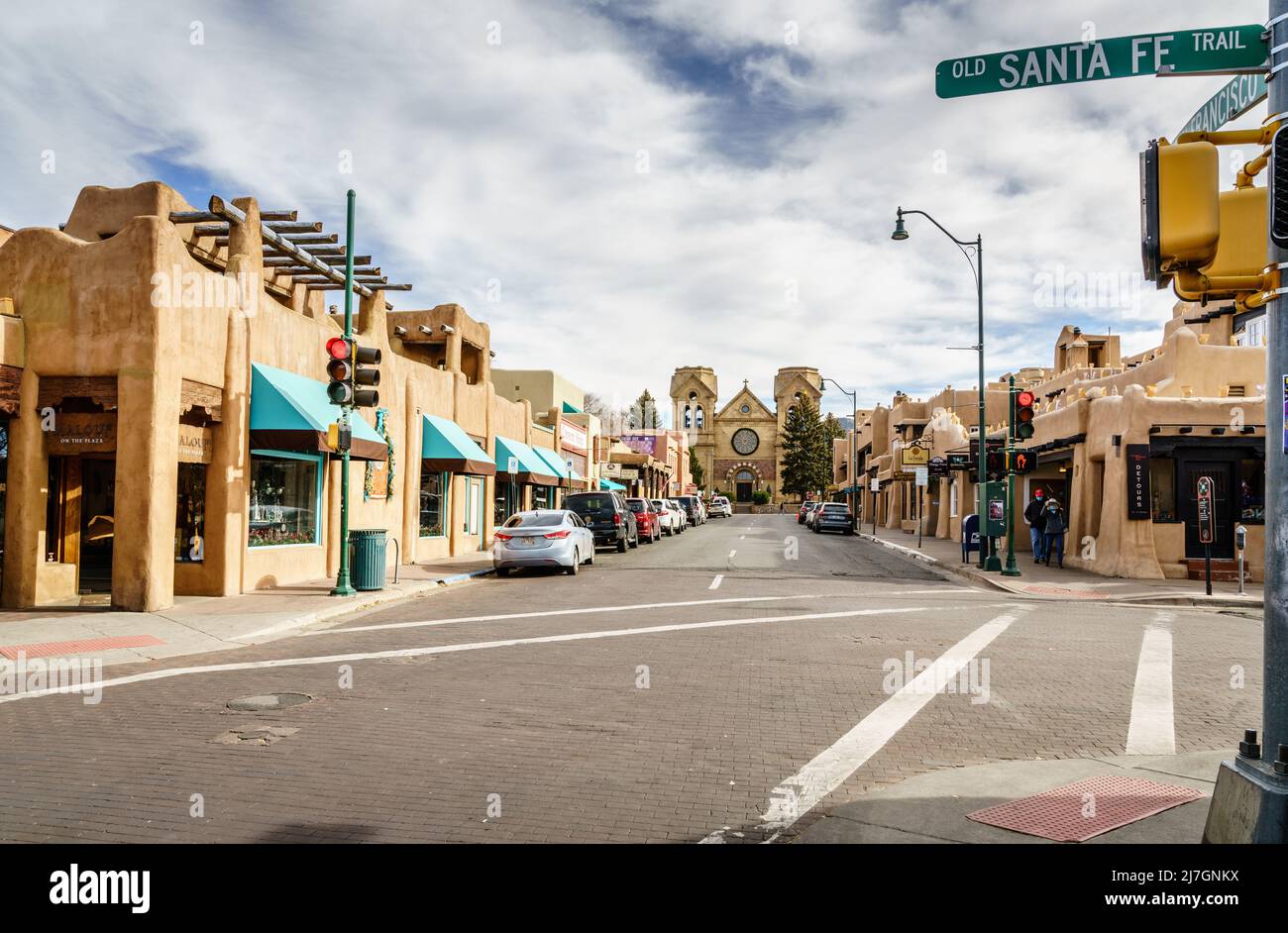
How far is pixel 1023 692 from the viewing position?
859cm

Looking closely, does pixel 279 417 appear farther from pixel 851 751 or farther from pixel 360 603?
pixel 851 751

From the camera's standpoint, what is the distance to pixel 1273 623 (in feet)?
12.9

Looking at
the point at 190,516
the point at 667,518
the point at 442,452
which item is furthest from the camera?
the point at 667,518

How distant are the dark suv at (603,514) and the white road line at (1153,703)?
18.2 meters

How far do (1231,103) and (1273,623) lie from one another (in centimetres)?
252

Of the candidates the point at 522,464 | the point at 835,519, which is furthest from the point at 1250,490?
the point at 835,519

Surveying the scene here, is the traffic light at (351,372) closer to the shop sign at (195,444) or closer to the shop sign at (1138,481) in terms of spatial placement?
the shop sign at (195,444)

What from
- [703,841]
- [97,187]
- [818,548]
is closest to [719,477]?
[818,548]

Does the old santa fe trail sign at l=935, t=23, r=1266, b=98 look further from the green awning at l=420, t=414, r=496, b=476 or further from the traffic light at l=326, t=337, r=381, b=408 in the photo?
the green awning at l=420, t=414, r=496, b=476

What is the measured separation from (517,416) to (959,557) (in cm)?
1543

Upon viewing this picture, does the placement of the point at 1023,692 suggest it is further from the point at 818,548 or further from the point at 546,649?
the point at 818,548

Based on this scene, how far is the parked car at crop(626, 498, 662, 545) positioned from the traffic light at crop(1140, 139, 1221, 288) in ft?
98.1

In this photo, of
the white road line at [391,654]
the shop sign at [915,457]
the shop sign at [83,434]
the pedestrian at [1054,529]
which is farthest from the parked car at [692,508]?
the shop sign at [83,434]
